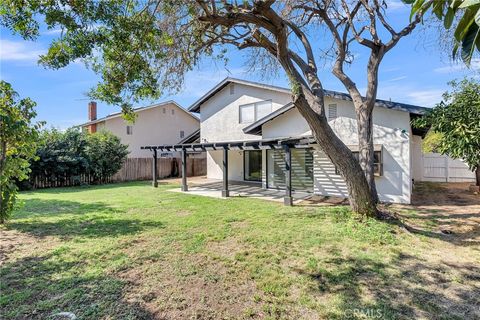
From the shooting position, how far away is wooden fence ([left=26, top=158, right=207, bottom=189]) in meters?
17.7

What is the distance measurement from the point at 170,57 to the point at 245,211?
5753mm

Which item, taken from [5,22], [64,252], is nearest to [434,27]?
[5,22]

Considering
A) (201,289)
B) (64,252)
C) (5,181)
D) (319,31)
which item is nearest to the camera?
(201,289)

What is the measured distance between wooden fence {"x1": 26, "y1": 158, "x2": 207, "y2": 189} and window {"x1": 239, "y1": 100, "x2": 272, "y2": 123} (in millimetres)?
9073

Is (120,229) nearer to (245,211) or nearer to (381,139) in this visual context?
(245,211)

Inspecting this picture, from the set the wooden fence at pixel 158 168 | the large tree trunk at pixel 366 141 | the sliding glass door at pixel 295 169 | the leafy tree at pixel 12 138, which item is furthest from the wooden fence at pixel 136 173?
the large tree trunk at pixel 366 141

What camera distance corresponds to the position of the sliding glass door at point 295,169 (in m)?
14.0

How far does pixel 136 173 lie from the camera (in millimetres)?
22344

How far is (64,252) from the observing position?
19.1ft

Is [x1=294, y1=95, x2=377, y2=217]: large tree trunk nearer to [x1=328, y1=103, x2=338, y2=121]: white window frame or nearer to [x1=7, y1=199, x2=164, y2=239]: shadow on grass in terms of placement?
[x1=7, y1=199, x2=164, y2=239]: shadow on grass

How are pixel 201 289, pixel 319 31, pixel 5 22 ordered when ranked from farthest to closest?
pixel 319 31 < pixel 5 22 < pixel 201 289

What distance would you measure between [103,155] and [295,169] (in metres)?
13.5

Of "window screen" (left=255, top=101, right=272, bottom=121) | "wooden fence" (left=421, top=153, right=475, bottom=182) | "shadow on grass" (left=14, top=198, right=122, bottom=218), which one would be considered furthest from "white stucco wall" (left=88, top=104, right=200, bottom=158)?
"wooden fence" (left=421, top=153, right=475, bottom=182)

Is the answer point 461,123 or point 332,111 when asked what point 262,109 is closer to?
point 332,111
